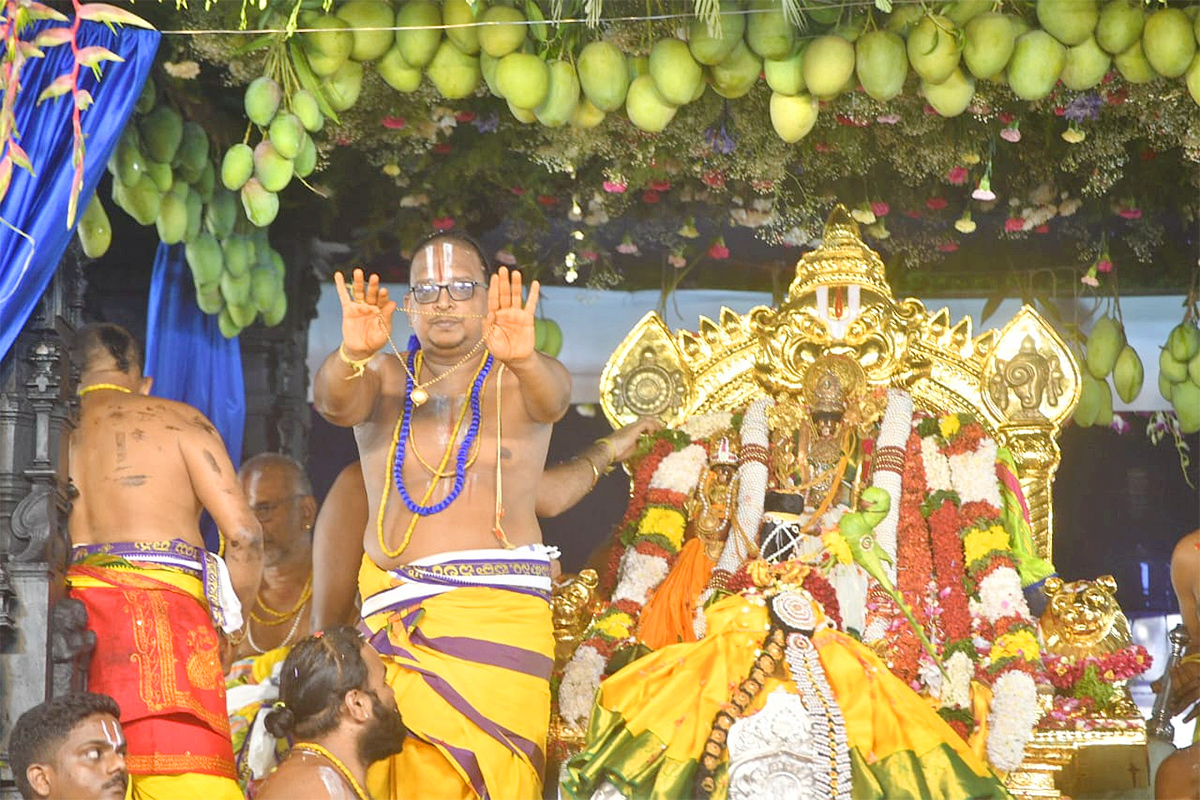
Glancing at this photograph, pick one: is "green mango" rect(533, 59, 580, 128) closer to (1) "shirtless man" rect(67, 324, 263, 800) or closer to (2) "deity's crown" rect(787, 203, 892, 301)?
(1) "shirtless man" rect(67, 324, 263, 800)

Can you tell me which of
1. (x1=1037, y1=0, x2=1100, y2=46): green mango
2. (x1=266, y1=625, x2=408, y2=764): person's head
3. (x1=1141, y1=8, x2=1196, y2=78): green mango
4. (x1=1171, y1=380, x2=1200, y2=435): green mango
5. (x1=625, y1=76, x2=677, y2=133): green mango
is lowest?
(x1=266, y1=625, x2=408, y2=764): person's head

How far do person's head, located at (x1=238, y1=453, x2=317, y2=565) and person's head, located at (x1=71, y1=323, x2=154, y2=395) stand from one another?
115 centimetres

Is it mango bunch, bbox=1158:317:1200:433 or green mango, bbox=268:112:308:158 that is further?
mango bunch, bbox=1158:317:1200:433

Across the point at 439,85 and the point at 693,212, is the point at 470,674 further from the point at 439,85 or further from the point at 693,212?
the point at 693,212

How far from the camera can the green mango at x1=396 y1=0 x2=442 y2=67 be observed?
5910 millimetres

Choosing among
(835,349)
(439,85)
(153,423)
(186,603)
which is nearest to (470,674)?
(186,603)

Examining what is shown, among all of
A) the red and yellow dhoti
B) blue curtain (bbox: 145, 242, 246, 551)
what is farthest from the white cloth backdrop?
the red and yellow dhoti

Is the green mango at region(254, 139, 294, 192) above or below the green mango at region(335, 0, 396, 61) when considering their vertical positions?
below

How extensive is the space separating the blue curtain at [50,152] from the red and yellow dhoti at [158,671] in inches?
31.0

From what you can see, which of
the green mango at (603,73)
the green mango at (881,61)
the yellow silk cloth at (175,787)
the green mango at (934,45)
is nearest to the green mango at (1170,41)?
the green mango at (934,45)

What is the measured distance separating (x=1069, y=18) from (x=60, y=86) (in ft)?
9.50

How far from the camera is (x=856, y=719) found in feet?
19.1

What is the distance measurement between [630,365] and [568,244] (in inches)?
22.8

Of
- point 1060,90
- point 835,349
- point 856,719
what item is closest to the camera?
point 856,719
